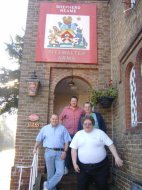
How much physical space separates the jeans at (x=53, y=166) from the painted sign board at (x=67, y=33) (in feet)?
9.96

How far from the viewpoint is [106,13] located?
7.84 meters

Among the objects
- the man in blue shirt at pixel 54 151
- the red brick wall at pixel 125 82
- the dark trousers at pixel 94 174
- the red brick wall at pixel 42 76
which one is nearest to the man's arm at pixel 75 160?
the dark trousers at pixel 94 174

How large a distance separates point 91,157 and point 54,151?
100 cm

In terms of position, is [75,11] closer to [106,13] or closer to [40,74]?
[106,13]

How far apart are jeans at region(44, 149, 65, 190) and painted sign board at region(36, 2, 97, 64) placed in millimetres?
3036

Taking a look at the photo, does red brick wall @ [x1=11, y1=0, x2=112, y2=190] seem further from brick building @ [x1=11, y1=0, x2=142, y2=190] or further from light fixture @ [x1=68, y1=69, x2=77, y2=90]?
light fixture @ [x1=68, y1=69, x2=77, y2=90]

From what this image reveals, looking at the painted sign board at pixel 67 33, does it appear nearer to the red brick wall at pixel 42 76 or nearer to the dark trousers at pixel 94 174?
the red brick wall at pixel 42 76

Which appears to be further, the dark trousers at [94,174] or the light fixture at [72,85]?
the light fixture at [72,85]

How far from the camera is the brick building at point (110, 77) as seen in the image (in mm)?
5191

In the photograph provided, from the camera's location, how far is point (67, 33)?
7.54m

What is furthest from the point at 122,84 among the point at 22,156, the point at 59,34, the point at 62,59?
the point at 22,156

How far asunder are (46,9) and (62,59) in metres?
1.69

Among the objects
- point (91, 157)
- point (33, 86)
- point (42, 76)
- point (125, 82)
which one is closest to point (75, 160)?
point (91, 157)

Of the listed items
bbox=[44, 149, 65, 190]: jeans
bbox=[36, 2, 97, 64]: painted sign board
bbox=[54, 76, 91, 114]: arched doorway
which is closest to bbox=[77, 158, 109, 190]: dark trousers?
bbox=[44, 149, 65, 190]: jeans
